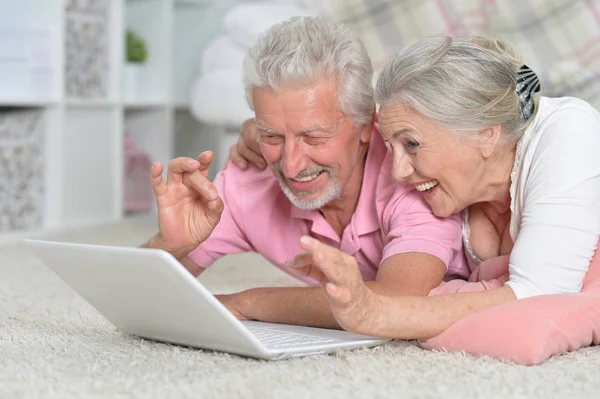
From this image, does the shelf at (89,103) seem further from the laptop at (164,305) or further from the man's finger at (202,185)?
the laptop at (164,305)

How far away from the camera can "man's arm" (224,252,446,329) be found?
1.67 m

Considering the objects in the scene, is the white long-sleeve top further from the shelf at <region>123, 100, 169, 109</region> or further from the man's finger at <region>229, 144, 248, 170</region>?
the shelf at <region>123, 100, 169, 109</region>

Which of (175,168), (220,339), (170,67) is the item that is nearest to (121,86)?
(170,67)

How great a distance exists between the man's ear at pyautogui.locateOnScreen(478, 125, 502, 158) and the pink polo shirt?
17 centimetres

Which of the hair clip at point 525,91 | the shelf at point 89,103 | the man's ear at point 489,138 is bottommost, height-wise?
the shelf at point 89,103

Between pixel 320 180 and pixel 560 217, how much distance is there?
1.46 ft

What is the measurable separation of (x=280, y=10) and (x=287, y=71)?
1679 millimetres

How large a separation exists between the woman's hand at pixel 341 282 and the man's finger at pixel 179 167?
1.17 ft

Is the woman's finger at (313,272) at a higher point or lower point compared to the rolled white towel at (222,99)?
lower

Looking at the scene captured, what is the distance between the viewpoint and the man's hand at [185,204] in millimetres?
1761

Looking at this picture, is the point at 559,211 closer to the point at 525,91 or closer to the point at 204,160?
the point at 525,91

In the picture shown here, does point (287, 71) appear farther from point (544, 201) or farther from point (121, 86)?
point (121, 86)

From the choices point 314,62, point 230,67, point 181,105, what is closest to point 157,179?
point 314,62

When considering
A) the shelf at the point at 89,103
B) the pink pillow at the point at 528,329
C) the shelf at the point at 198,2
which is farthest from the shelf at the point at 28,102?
the pink pillow at the point at 528,329
